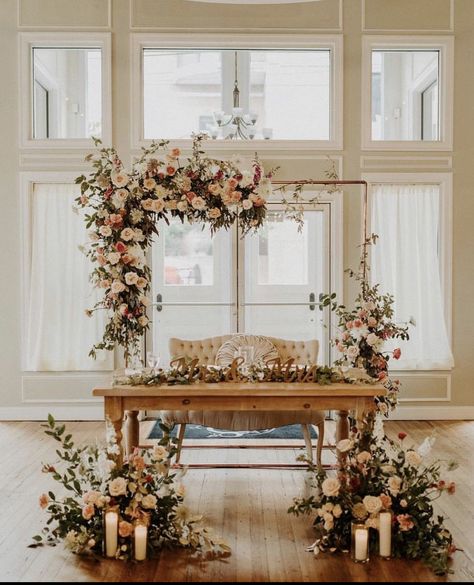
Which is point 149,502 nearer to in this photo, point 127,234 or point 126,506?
point 126,506

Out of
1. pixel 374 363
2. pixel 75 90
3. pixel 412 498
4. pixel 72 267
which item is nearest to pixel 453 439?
pixel 374 363

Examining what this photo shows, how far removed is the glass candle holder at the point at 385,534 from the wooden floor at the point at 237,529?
0.06m

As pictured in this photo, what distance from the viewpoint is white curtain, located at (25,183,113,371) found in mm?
6773

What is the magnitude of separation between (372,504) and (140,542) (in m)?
1.16

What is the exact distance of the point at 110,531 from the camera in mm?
3547

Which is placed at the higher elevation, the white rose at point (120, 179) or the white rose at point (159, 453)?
the white rose at point (120, 179)

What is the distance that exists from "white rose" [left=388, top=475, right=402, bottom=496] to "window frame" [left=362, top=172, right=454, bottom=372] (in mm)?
3498

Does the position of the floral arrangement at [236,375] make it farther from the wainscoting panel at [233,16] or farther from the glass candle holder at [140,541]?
the wainscoting panel at [233,16]

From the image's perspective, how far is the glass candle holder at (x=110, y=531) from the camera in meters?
3.52

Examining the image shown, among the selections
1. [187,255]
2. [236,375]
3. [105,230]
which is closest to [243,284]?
[187,255]

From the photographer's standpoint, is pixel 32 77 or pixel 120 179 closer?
pixel 120 179

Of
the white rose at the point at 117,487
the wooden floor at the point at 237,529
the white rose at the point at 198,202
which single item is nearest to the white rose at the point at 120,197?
the white rose at the point at 198,202

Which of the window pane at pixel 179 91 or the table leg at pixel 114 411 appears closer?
the table leg at pixel 114 411

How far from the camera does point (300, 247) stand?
23.1 feet
